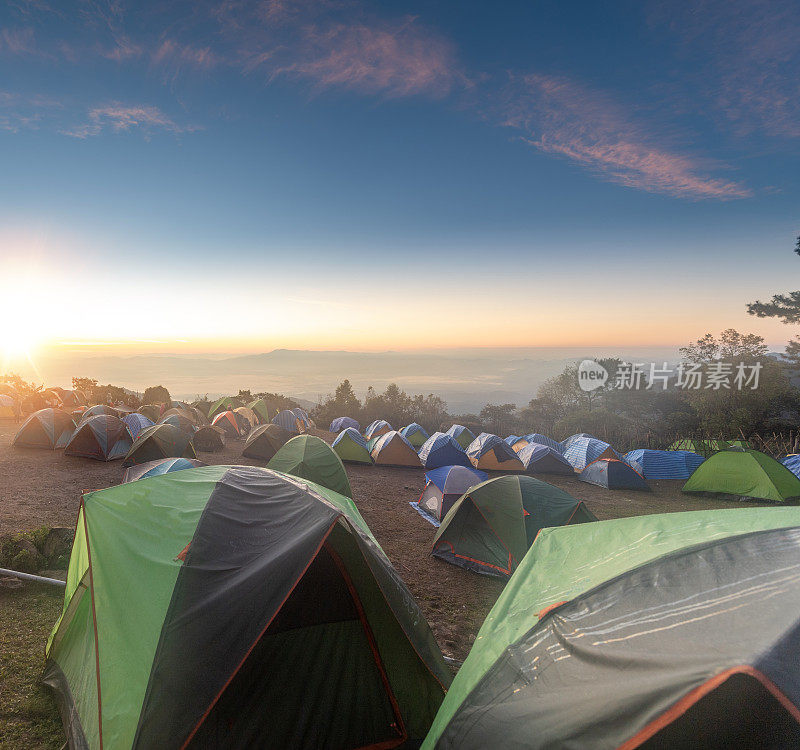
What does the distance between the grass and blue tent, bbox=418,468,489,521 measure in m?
7.49

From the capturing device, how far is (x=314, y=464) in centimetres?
1098

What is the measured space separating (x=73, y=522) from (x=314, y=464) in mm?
5324

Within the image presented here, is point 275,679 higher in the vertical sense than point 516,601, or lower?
lower

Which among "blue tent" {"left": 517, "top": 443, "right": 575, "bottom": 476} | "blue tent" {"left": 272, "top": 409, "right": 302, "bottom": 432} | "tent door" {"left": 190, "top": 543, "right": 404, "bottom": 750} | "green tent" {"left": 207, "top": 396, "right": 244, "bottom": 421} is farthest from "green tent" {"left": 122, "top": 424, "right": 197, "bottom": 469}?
"green tent" {"left": 207, "top": 396, "right": 244, "bottom": 421}

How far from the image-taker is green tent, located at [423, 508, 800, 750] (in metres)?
1.84

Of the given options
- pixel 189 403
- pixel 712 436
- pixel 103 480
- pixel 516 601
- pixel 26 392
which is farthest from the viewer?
pixel 189 403

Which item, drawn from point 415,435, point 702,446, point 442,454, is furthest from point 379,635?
point 702,446

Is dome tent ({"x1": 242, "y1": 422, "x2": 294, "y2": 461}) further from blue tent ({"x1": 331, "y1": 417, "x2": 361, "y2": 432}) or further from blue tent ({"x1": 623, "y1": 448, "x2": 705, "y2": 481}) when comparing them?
blue tent ({"x1": 623, "y1": 448, "x2": 705, "y2": 481})

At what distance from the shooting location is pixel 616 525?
3629 mm

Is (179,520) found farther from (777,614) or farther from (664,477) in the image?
(664,477)

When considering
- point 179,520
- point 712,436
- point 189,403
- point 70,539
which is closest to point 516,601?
point 179,520

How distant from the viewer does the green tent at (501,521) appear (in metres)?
7.91

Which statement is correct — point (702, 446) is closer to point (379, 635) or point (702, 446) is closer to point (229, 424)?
point (379, 635)

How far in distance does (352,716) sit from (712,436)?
2927cm
